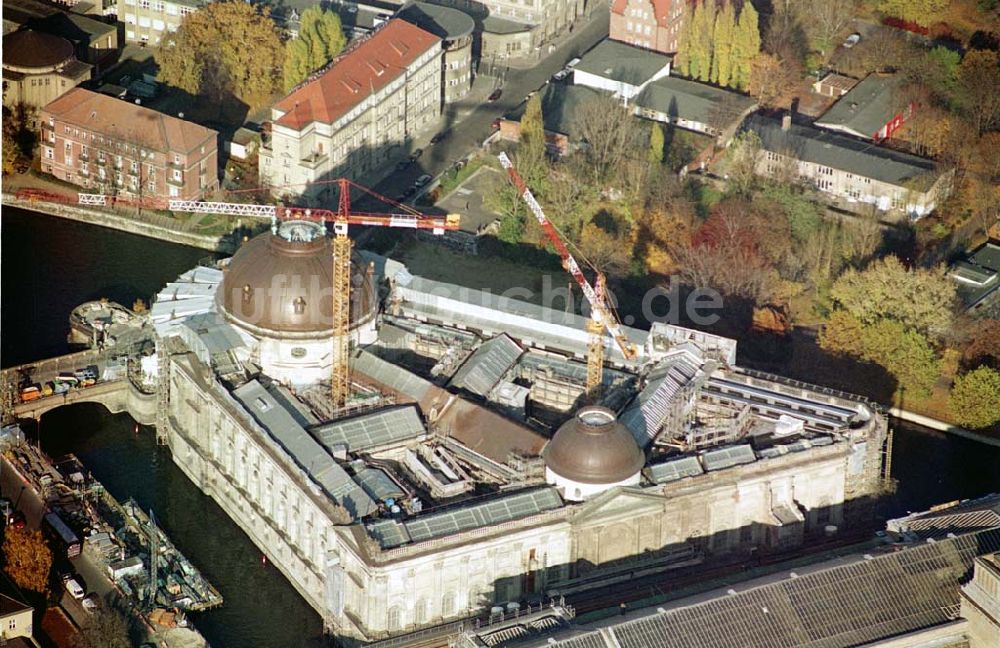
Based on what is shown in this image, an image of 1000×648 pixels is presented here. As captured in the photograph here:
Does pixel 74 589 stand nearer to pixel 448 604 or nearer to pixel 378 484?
pixel 378 484

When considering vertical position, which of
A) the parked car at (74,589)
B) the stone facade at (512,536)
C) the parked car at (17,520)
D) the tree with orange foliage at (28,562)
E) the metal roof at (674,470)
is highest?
the metal roof at (674,470)

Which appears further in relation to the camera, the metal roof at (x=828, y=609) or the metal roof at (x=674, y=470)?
the metal roof at (x=674, y=470)

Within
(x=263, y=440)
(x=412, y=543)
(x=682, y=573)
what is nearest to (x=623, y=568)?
(x=682, y=573)

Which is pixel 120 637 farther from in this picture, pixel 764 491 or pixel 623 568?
pixel 764 491

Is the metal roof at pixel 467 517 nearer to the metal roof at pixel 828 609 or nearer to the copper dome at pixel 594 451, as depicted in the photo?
the copper dome at pixel 594 451

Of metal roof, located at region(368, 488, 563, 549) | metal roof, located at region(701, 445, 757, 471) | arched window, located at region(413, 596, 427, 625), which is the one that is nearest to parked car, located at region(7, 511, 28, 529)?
metal roof, located at region(368, 488, 563, 549)

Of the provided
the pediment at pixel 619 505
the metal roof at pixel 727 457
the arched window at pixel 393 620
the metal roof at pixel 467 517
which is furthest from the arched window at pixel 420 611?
the metal roof at pixel 727 457

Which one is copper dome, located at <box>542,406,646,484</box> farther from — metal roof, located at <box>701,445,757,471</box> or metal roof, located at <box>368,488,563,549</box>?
metal roof, located at <box>701,445,757,471</box>
